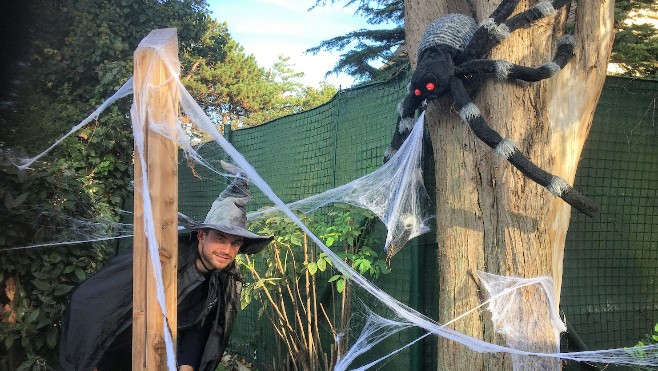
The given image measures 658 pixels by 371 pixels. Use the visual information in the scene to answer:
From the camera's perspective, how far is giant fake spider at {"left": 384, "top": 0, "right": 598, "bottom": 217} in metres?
2.55

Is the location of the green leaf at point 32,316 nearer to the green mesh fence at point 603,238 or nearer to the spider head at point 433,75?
the green mesh fence at point 603,238

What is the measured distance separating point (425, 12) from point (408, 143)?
29.2 inches

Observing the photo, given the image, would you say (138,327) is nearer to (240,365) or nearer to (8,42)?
(8,42)

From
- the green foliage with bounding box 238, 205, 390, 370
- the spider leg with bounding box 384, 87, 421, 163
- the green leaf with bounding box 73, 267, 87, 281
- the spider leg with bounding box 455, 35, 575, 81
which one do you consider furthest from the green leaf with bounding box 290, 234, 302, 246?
the spider leg with bounding box 455, 35, 575, 81

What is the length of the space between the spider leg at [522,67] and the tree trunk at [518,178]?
0.05 m

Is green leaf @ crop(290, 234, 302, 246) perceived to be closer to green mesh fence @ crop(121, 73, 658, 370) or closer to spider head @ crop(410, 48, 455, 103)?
green mesh fence @ crop(121, 73, 658, 370)

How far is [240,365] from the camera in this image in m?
6.19

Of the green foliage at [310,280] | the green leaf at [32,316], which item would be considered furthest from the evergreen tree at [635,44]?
Answer: the green leaf at [32,316]

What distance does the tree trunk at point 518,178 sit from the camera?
2.67m

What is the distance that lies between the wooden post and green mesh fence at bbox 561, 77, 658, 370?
2.84m

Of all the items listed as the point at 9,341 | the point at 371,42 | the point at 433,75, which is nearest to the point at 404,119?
the point at 433,75

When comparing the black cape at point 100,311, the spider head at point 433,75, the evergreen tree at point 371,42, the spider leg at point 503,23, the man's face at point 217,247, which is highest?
the evergreen tree at point 371,42

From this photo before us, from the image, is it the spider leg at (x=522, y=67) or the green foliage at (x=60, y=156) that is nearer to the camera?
the spider leg at (x=522, y=67)

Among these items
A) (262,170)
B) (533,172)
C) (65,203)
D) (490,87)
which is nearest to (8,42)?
(65,203)
